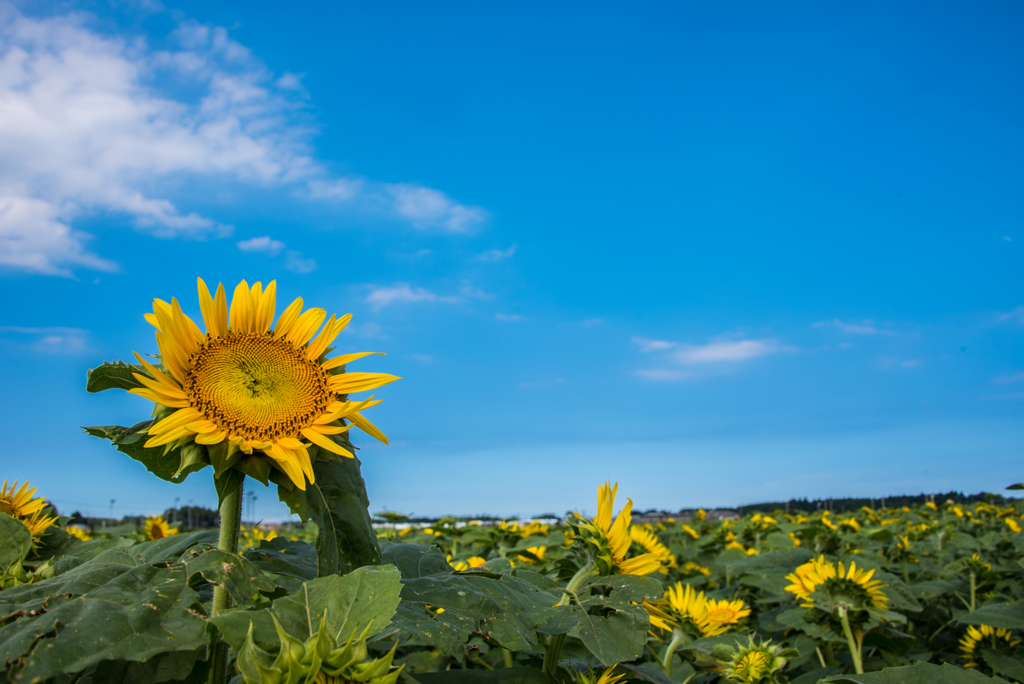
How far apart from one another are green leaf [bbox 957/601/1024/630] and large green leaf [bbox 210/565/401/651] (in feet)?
14.3

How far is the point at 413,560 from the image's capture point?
2.30 metres

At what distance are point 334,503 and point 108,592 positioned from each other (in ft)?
1.82

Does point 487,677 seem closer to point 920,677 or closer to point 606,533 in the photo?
point 606,533

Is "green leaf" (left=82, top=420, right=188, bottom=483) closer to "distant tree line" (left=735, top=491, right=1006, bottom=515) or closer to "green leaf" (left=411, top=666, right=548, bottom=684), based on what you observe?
"green leaf" (left=411, top=666, right=548, bottom=684)

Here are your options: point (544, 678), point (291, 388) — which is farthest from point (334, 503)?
point (544, 678)

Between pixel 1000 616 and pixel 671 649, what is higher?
pixel 671 649

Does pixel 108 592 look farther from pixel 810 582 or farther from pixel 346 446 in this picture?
pixel 810 582

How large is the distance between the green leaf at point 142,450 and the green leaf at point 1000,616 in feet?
15.3

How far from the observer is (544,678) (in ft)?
6.15

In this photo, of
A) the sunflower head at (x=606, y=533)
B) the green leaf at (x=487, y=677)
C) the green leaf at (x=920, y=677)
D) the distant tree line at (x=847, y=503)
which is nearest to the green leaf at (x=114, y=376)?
the green leaf at (x=487, y=677)

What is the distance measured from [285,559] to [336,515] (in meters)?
0.42

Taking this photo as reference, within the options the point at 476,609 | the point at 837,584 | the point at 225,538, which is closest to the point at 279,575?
the point at 225,538

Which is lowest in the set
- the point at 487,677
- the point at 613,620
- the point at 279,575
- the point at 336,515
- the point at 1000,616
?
the point at 1000,616

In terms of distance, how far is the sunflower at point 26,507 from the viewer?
282 centimetres
